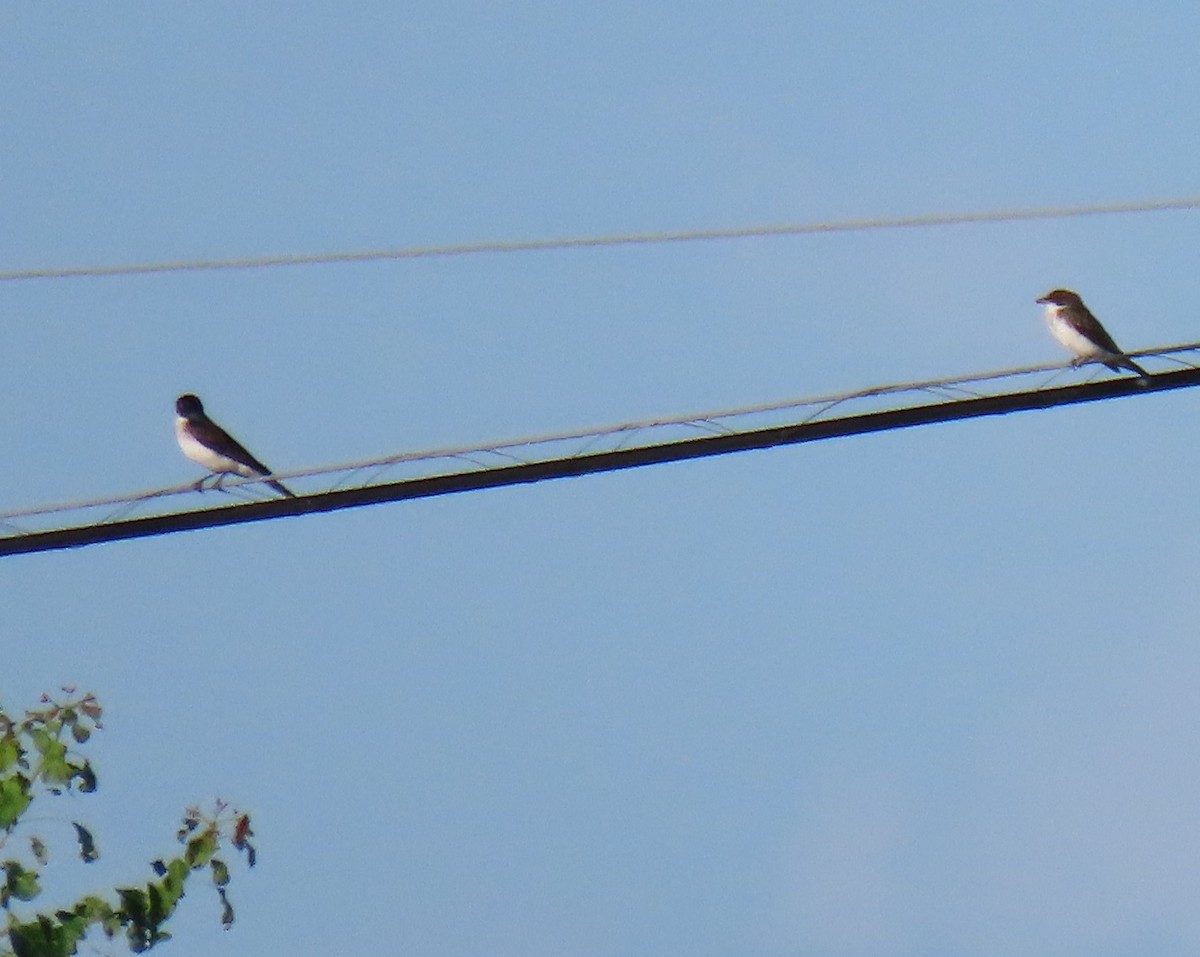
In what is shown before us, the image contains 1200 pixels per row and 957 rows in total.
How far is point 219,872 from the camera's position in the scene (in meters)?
12.0

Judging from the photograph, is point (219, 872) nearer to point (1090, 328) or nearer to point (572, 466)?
point (572, 466)

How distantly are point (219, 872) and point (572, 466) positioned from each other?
2.74 meters

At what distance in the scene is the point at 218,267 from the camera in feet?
36.6

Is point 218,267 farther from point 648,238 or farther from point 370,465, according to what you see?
point 648,238

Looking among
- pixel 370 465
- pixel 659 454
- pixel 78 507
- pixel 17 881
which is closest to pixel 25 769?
pixel 17 881

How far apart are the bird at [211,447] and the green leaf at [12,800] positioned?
4182mm

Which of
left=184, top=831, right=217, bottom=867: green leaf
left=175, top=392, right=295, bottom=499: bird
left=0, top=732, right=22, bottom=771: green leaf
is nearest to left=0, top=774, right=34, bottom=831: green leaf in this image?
left=0, top=732, right=22, bottom=771: green leaf

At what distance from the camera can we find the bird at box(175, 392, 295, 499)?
53.9ft

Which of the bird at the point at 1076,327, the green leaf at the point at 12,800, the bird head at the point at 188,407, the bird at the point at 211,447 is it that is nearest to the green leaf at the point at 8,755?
the green leaf at the point at 12,800

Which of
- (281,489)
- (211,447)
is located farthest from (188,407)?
(281,489)

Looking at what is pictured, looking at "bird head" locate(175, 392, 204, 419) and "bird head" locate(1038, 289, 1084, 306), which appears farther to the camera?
"bird head" locate(1038, 289, 1084, 306)

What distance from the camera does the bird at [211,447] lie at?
53.9 ft

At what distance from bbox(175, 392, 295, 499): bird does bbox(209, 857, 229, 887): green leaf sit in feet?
14.4

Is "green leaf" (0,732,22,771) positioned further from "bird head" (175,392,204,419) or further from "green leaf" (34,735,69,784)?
"bird head" (175,392,204,419)
